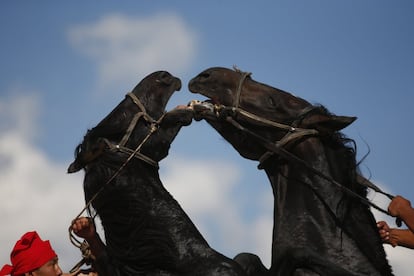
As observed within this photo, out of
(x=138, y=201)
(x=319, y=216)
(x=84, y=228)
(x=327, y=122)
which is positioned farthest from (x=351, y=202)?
(x=84, y=228)

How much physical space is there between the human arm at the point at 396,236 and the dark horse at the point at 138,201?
124 cm

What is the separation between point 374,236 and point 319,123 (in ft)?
2.66

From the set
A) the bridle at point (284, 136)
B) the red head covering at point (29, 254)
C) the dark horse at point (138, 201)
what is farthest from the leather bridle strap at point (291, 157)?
the red head covering at point (29, 254)

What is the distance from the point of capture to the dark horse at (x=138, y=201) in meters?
5.92

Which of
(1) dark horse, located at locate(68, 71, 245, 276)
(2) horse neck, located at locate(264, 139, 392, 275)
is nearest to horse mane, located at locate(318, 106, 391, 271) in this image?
(2) horse neck, located at locate(264, 139, 392, 275)

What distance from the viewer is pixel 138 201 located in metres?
6.00

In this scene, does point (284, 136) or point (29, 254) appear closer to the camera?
point (29, 254)

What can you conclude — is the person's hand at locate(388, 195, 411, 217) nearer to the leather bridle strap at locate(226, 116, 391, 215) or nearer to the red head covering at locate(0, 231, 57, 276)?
the leather bridle strap at locate(226, 116, 391, 215)

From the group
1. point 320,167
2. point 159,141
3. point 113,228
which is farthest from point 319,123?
point 113,228

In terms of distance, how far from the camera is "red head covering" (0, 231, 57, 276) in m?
5.95

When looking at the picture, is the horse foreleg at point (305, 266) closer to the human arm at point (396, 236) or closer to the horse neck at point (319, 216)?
the horse neck at point (319, 216)

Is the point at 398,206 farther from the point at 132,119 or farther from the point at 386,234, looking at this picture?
the point at 132,119

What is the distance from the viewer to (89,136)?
6250 mm

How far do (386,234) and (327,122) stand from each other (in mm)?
997
